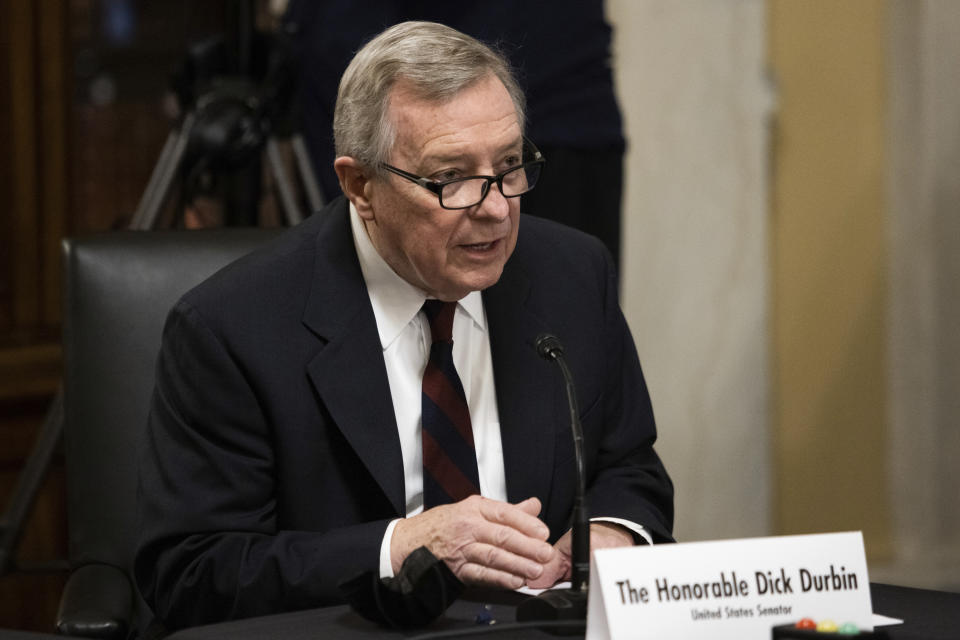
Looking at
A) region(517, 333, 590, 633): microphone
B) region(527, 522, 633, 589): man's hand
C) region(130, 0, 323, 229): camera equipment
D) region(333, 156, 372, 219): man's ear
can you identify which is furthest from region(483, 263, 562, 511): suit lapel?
region(130, 0, 323, 229): camera equipment

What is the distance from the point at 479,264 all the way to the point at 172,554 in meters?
0.49

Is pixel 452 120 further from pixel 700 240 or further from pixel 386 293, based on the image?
pixel 700 240

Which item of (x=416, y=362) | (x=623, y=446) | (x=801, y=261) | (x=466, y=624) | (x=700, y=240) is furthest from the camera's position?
(x=801, y=261)

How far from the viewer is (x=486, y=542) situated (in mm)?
1385

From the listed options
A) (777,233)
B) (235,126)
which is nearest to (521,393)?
(235,126)

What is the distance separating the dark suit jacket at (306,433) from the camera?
59.2 inches

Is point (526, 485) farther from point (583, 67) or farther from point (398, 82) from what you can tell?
point (583, 67)

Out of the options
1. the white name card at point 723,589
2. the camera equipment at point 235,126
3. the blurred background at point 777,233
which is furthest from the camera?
the blurred background at point 777,233

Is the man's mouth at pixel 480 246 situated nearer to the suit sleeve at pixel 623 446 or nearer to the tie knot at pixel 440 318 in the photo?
the tie knot at pixel 440 318

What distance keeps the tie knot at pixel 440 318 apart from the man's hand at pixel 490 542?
311 millimetres

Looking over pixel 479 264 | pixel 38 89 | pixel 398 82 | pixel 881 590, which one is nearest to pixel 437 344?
pixel 479 264

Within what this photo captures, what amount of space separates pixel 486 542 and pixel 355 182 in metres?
0.54

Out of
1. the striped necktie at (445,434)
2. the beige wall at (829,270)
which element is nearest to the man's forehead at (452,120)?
the striped necktie at (445,434)

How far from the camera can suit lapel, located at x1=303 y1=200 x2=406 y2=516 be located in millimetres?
1598
